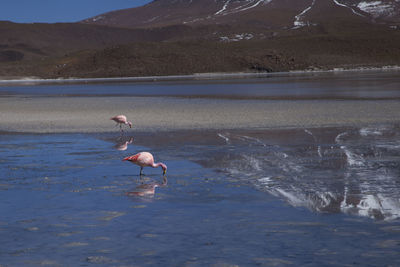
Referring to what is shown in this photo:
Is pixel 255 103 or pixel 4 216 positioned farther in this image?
pixel 255 103

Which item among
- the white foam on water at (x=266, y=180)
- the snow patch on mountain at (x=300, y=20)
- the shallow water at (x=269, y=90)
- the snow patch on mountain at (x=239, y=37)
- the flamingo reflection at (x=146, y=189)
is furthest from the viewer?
the snow patch on mountain at (x=300, y=20)

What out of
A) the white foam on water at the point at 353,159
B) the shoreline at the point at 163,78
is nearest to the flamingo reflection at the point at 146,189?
the white foam on water at the point at 353,159

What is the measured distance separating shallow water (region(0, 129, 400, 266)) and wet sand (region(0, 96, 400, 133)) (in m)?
4.20

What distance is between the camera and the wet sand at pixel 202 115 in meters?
17.0

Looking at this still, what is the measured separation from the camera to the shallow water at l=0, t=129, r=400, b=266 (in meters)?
5.60

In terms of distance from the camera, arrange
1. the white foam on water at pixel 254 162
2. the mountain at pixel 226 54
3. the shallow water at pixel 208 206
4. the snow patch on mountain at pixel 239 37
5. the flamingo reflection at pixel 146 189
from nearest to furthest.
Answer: the shallow water at pixel 208 206, the flamingo reflection at pixel 146 189, the white foam on water at pixel 254 162, the mountain at pixel 226 54, the snow patch on mountain at pixel 239 37

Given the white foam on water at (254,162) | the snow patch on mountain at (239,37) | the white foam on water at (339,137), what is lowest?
the white foam on water at (254,162)

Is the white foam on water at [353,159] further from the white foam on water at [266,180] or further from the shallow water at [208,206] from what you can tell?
the white foam on water at [266,180]

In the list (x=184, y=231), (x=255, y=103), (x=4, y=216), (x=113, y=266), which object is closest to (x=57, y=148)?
(x=4, y=216)

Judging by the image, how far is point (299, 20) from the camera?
172 meters

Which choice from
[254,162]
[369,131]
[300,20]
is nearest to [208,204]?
[254,162]

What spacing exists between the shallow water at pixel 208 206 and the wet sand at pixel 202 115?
420 cm

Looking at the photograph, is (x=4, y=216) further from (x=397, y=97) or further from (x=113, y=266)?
(x=397, y=97)

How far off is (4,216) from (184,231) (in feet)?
6.76
